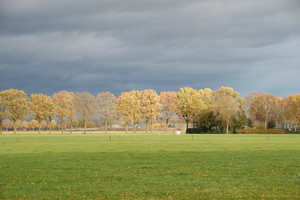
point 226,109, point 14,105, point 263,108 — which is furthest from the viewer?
point 263,108

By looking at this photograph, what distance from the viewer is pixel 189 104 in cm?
11988

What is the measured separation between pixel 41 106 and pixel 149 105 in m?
35.0

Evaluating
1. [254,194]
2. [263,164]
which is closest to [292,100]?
[263,164]

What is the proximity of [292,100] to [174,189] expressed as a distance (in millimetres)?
131263

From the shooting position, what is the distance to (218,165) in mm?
23062

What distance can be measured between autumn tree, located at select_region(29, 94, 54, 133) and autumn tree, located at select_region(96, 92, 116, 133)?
15018 millimetres

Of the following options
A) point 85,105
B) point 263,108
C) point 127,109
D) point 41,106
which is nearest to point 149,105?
point 127,109

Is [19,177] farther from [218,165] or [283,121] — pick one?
[283,121]

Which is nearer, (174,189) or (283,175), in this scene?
(174,189)

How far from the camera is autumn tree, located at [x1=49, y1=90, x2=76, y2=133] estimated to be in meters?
116

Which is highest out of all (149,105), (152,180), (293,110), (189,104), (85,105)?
(189,104)

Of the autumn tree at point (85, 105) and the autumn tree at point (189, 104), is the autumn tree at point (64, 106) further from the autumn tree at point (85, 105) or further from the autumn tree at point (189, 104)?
the autumn tree at point (189, 104)

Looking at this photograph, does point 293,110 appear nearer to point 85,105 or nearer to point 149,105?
point 149,105

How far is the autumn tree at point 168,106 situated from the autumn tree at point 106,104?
18.7 metres
